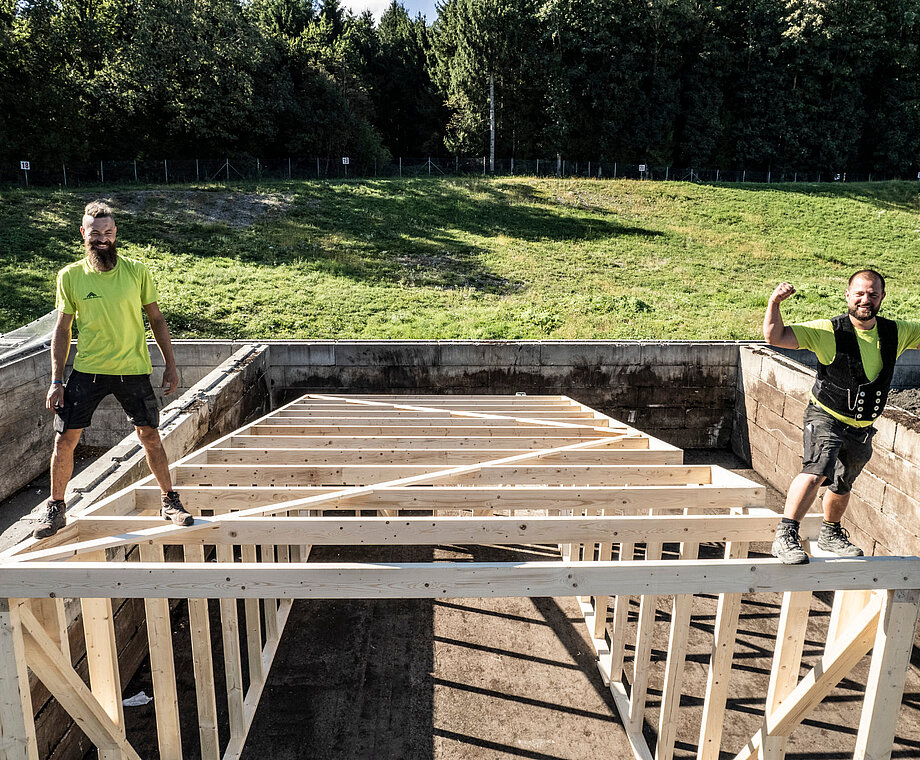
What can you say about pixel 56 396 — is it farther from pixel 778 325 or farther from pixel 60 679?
pixel 778 325

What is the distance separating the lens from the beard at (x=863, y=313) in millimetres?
4035

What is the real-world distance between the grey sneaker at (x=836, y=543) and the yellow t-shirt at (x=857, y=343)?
2.24 feet

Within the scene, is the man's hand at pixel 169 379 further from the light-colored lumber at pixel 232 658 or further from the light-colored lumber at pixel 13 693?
the light-colored lumber at pixel 13 693

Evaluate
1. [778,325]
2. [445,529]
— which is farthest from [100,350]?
[778,325]

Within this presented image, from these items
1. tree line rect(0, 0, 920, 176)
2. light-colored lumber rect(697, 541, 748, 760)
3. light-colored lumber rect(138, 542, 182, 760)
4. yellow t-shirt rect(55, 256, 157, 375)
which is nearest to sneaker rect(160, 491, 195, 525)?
light-colored lumber rect(138, 542, 182, 760)

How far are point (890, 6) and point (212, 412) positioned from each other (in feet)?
174

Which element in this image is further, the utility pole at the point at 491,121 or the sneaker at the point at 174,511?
the utility pole at the point at 491,121

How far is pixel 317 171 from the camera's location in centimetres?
3322

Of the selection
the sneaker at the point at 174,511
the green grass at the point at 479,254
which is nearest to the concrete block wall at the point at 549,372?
the green grass at the point at 479,254

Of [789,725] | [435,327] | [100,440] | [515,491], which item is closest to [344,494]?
[515,491]

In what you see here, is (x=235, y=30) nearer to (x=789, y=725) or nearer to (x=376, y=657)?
(x=376, y=657)

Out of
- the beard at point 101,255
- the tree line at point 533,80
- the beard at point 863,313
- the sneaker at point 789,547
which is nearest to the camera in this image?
the sneaker at point 789,547

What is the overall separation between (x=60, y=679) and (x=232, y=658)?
53.1 inches

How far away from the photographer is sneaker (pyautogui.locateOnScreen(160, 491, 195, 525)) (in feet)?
14.0
